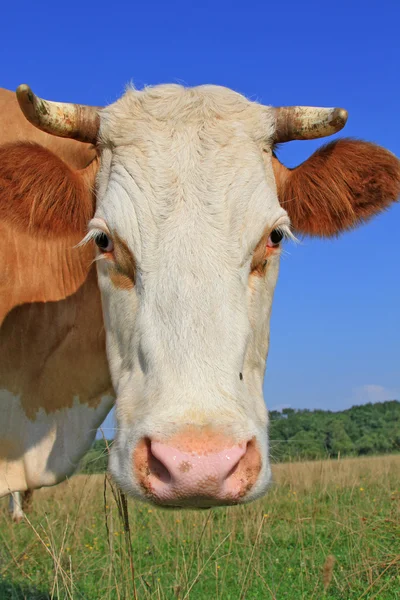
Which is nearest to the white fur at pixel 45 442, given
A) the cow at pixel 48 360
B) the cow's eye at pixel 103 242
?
the cow at pixel 48 360

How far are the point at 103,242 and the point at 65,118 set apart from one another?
0.94 metres

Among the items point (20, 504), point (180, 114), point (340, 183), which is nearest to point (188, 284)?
point (180, 114)

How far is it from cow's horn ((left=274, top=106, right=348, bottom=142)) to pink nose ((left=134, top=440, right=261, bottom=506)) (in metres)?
2.25

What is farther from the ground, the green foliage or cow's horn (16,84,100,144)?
cow's horn (16,84,100,144)

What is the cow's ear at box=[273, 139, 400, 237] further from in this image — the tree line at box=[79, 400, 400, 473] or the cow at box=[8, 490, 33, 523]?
the tree line at box=[79, 400, 400, 473]

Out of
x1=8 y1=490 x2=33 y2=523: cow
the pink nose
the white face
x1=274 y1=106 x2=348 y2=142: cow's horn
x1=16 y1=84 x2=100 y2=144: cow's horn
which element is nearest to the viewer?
the pink nose

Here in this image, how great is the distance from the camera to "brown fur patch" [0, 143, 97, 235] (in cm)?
437

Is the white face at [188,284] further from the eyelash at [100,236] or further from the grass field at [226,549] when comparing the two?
the grass field at [226,549]

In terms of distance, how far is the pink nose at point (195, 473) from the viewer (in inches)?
111

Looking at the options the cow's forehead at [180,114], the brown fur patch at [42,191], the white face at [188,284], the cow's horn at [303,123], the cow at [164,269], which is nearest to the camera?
the white face at [188,284]

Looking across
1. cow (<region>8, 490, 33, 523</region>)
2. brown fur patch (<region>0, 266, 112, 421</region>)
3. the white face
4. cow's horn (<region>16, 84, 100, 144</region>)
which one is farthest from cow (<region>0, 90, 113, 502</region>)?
cow (<region>8, 490, 33, 523</region>)

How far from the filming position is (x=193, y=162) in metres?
3.84

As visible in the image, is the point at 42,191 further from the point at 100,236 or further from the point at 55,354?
the point at 55,354

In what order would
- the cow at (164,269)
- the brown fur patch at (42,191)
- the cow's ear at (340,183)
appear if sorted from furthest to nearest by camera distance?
the cow's ear at (340,183) → the brown fur patch at (42,191) → the cow at (164,269)
